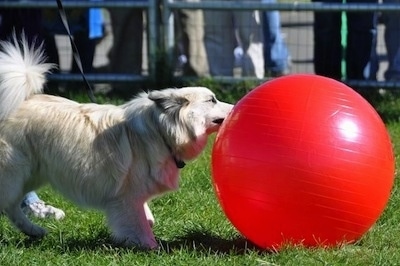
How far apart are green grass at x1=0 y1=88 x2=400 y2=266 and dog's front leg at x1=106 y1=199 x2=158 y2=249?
9 cm

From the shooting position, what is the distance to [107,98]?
9.24 meters

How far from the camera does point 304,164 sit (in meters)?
4.53

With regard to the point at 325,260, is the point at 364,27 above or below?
above

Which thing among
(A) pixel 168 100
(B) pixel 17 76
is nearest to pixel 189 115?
(A) pixel 168 100

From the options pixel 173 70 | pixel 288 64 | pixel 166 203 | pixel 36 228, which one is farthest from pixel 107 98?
pixel 36 228

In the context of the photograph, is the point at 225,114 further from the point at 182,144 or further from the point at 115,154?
the point at 115,154

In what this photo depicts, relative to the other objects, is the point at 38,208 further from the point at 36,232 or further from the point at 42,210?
the point at 36,232

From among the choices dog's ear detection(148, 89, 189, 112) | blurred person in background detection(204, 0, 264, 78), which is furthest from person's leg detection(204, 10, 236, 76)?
dog's ear detection(148, 89, 189, 112)

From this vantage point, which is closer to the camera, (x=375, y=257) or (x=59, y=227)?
(x=375, y=257)

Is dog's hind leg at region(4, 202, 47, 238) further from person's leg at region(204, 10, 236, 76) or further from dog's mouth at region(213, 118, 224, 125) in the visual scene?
person's leg at region(204, 10, 236, 76)

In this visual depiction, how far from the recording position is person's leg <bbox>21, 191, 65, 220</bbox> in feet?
19.3

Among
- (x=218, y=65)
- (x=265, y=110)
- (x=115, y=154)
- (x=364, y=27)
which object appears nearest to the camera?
(x=265, y=110)

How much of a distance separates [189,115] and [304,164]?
33.4 inches

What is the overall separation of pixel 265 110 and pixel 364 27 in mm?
4551
